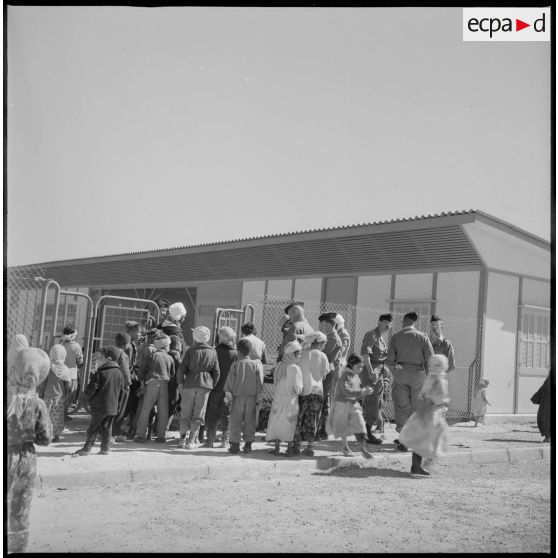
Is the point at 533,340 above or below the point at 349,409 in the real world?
above

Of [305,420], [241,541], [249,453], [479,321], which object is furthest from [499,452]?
[241,541]

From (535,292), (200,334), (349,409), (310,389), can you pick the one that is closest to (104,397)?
(200,334)

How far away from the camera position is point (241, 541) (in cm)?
477

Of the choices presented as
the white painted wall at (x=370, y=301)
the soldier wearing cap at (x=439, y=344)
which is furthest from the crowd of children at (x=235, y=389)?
the white painted wall at (x=370, y=301)

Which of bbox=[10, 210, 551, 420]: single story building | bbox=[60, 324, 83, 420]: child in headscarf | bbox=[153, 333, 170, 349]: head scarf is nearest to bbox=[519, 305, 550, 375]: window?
bbox=[10, 210, 551, 420]: single story building

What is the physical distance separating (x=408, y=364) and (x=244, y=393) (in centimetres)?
225

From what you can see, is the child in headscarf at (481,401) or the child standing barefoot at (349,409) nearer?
the child standing barefoot at (349,409)

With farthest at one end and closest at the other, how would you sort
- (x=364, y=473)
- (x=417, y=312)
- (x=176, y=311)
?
(x=417, y=312)
(x=176, y=311)
(x=364, y=473)

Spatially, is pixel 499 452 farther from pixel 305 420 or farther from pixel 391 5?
pixel 391 5

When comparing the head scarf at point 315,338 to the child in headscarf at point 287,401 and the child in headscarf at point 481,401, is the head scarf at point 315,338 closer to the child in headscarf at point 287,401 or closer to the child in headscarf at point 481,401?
the child in headscarf at point 287,401

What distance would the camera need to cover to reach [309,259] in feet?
53.1

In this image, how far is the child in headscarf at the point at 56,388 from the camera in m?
8.03

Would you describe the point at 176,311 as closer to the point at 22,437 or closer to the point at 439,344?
the point at 439,344

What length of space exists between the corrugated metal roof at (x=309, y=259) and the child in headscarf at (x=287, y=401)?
571 cm
